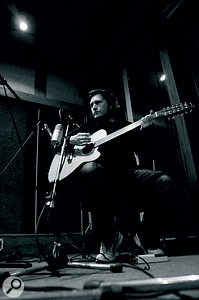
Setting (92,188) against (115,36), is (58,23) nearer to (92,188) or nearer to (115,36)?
(115,36)

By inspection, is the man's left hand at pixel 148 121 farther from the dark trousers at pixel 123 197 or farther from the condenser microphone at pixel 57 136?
the condenser microphone at pixel 57 136

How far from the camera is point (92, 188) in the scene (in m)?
1.78

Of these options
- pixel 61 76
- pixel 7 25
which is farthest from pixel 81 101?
pixel 7 25

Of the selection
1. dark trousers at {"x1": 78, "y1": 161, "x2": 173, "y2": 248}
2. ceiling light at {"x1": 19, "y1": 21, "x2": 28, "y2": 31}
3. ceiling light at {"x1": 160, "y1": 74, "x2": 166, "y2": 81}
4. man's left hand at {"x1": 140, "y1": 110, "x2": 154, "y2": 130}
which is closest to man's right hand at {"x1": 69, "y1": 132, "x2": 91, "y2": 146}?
dark trousers at {"x1": 78, "y1": 161, "x2": 173, "y2": 248}

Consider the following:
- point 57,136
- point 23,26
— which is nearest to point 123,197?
point 57,136

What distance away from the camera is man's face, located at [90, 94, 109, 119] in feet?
7.94

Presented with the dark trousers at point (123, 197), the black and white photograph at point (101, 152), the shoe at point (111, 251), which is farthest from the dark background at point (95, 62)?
the shoe at point (111, 251)

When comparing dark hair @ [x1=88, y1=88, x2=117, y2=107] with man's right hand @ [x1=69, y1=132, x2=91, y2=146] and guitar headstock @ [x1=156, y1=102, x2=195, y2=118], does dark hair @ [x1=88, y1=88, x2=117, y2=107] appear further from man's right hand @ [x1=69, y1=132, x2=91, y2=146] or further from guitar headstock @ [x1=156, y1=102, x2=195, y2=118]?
guitar headstock @ [x1=156, y1=102, x2=195, y2=118]

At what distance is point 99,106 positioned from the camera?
2436mm

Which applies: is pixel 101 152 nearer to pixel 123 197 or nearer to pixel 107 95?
pixel 123 197

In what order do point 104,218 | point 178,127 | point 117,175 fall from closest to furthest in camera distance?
point 104,218 < point 117,175 < point 178,127

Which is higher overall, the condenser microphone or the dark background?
the dark background

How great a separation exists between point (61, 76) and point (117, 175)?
3.21 m

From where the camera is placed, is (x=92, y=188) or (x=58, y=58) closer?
(x=92, y=188)
